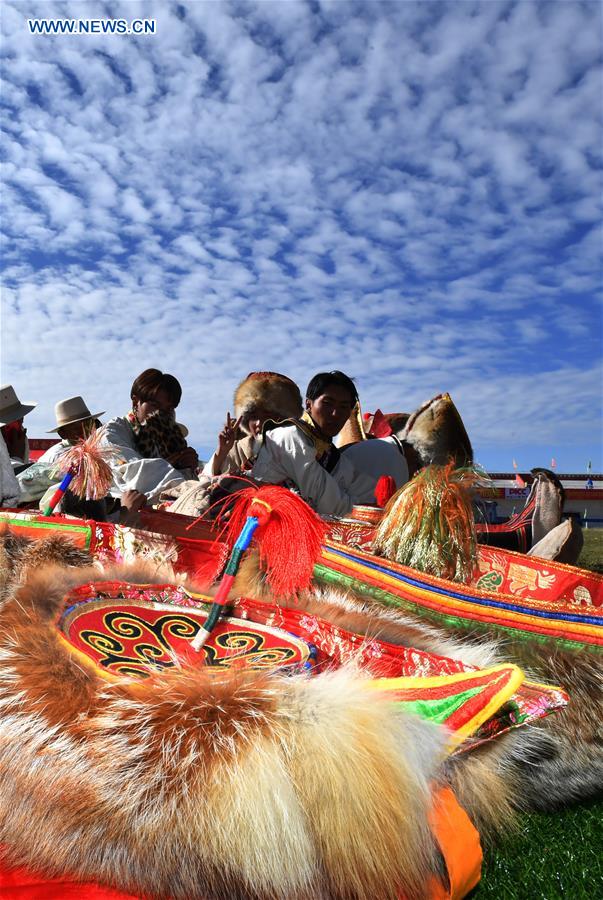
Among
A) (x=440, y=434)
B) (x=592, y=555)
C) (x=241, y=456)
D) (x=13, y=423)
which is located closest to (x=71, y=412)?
(x=13, y=423)

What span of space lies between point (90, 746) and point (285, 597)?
2.75 ft

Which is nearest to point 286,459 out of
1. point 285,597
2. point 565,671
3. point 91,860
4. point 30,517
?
point 30,517

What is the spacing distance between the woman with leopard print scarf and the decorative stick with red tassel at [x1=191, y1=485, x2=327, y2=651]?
1.95 metres

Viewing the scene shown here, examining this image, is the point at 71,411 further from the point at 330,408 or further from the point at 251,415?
the point at 330,408

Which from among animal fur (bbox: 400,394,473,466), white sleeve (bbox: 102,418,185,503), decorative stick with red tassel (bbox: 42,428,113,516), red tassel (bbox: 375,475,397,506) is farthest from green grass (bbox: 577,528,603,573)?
decorative stick with red tassel (bbox: 42,428,113,516)

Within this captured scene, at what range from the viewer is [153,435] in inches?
153

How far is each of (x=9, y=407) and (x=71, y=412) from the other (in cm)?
89

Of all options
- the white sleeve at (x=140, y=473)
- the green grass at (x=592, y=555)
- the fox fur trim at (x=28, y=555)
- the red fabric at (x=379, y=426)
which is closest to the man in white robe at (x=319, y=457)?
the white sleeve at (x=140, y=473)

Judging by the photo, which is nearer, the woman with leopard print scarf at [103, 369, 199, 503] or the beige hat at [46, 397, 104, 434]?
the woman with leopard print scarf at [103, 369, 199, 503]

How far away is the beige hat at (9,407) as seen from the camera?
16.6ft

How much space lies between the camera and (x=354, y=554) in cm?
200

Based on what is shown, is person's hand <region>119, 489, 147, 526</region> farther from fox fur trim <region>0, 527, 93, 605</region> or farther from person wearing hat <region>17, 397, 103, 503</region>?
person wearing hat <region>17, 397, 103, 503</region>

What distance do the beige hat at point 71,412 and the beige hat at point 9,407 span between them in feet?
2.30

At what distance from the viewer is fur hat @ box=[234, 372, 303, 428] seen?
4.20 m
